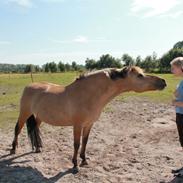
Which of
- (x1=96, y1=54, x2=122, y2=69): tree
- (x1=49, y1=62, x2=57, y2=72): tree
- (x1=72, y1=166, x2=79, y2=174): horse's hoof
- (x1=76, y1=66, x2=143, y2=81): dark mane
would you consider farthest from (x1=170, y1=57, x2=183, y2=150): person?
(x1=49, y1=62, x2=57, y2=72): tree

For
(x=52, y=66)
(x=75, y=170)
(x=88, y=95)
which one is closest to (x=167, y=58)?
(x=52, y=66)

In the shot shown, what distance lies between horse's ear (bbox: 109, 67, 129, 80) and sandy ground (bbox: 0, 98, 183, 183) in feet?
5.29

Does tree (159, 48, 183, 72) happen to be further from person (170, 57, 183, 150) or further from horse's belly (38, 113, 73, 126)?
person (170, 57, 183, 150)

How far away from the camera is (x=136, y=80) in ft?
17.9

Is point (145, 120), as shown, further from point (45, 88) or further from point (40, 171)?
point (40, 171)

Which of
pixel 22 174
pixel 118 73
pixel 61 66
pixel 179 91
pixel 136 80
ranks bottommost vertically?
pixel 22 174

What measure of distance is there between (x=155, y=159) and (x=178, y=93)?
1.81 metres

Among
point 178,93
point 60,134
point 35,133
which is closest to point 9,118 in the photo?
point 60,134

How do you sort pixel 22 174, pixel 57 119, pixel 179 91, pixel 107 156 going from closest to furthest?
pixel 179 91 → pixel 22 174 → pixel 57 119 → pixel 107 156

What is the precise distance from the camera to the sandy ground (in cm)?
529

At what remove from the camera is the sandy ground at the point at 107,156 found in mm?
5289

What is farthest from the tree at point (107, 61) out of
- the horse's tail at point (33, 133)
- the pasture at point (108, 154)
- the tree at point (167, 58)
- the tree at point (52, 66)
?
the horse's tail at point (33, 133)

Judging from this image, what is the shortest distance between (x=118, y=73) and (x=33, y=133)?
2.36m

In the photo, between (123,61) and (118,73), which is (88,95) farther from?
(123,61)
